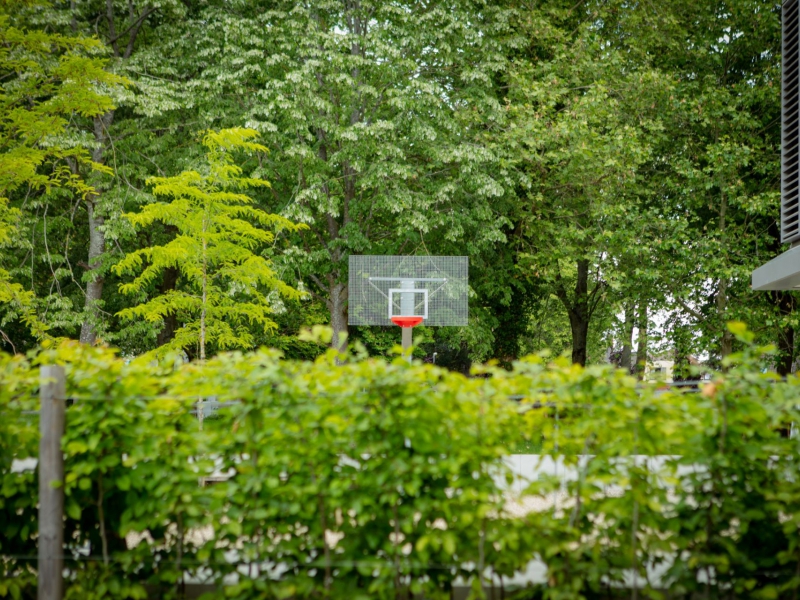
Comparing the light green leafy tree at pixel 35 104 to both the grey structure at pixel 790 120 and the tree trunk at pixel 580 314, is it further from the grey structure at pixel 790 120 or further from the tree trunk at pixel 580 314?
the tree trunk at pixel 580 314

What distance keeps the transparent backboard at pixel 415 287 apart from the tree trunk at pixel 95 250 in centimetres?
533

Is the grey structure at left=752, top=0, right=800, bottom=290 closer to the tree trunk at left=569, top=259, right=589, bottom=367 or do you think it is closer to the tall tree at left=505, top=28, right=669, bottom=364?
the tall tree at left=505, top=28, right=669, bottom=364

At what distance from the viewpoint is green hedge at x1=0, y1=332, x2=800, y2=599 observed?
3.10m

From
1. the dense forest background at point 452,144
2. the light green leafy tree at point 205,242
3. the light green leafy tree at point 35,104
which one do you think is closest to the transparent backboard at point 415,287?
the dense forest background at point 452,144

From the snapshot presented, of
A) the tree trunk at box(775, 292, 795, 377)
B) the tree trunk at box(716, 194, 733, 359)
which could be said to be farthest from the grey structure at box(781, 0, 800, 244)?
the tree trunk at box(775, 292, 795, 377)

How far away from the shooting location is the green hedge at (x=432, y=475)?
3.10 meters

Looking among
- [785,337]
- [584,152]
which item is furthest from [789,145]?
[785,337]

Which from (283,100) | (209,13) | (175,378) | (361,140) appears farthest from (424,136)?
(175,378)

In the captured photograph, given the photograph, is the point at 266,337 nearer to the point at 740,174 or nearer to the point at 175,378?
the point at 740,174

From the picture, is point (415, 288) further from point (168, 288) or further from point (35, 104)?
point (35, 104)

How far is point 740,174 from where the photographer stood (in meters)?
15.4

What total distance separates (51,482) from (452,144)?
506 inches

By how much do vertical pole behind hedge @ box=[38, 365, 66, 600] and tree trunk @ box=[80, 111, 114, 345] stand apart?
12951 mm

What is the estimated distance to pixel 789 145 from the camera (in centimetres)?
866
